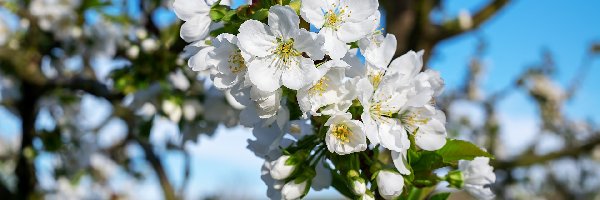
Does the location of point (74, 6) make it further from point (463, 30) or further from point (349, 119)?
point (349, 119)

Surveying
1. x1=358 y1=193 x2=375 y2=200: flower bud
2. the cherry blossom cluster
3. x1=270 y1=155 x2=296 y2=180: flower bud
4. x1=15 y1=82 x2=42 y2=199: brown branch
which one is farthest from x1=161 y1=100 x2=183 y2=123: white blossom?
x1=15 y1=82 x2=42 y2=199: brown branch

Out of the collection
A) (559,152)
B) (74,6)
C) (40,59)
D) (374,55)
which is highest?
(374,55)

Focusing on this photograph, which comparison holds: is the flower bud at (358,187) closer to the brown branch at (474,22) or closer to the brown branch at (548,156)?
the brown branch at (474,22)

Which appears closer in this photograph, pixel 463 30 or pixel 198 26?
pixel 198 26

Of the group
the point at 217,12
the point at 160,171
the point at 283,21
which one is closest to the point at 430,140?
the point at 283,21

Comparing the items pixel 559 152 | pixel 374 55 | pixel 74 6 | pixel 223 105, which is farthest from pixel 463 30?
pixel 374 55

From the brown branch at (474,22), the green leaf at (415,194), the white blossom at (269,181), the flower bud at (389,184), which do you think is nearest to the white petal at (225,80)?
the white blossom at (269,181)

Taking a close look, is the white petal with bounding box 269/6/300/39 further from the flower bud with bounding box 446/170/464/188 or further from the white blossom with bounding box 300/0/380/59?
the flower bud with bounding box 446/170/464/188
